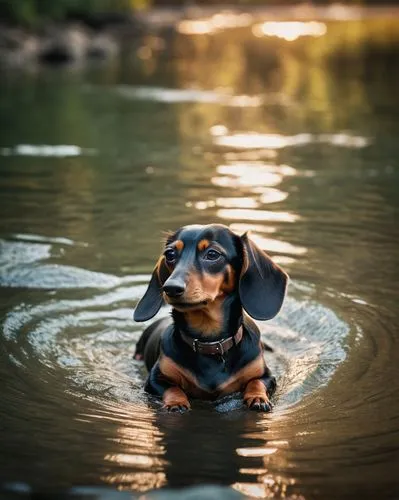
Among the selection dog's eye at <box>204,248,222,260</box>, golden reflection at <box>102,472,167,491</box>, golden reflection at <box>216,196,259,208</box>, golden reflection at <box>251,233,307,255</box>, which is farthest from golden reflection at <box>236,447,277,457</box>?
golden reflection at <box>216,196,259,208</box>

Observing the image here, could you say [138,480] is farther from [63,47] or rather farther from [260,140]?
[63,47]

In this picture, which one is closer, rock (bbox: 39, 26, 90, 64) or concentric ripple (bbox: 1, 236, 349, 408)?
concentric ripple (bbox: 1, 236, 349, 408)

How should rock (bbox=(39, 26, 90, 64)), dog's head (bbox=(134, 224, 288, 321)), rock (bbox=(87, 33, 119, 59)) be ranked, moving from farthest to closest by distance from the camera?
rock (bbox=(87, 33, 119, 59)), rock (bbox=(39, 26, 90, 64)), dog's head (bbox=(134, 224, 288, 321))

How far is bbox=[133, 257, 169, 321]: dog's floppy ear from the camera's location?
670 centimetres

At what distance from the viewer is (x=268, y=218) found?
11820mm

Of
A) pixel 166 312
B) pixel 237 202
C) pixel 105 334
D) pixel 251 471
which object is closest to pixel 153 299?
pixel 251 471

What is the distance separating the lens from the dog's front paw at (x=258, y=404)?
6.48 meters

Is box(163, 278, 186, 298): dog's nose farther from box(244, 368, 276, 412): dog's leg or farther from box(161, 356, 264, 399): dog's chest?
box(244, 368, 276, 412): dog's leg

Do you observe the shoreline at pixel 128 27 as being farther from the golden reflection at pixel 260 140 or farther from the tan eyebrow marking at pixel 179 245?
the tan eyebrow marking at pixel 179 245

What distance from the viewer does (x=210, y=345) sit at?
6.53m

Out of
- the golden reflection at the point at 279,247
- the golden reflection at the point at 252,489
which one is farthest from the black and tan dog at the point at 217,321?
the golden reflection at the point at 279,247

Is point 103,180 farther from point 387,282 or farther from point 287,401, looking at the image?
point 287,401

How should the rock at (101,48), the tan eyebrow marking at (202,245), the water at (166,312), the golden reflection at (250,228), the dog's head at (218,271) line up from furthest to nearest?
1. the rock at (101,48)
2. the golden reflection at (250,228)
3. the tan eyebrow marking at (202,245)
4. the dog's head at (218,271)
5. the water at (166,312)

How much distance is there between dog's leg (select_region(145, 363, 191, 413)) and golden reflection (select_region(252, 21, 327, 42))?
140 ft
